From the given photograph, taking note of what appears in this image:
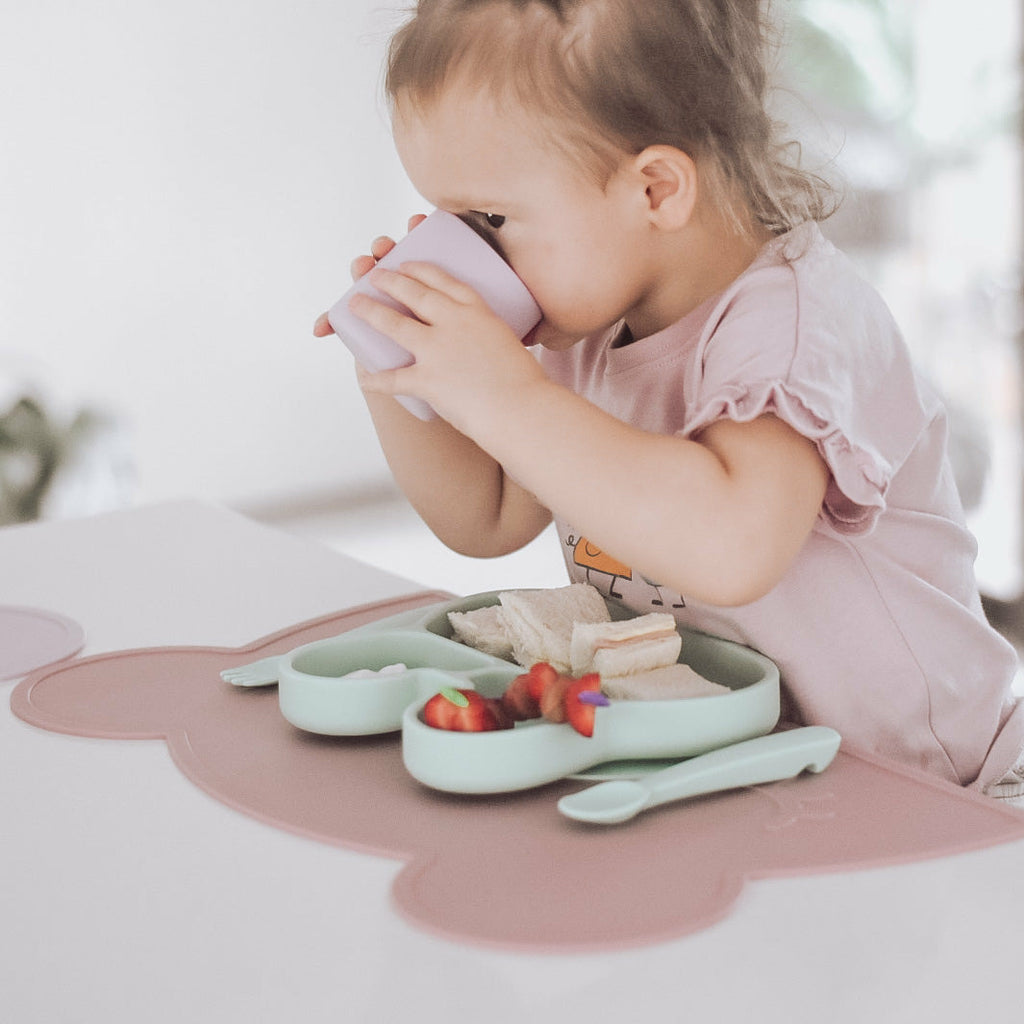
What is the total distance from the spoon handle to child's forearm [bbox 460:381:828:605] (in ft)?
0.26

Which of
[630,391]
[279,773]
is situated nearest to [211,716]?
[279,773]

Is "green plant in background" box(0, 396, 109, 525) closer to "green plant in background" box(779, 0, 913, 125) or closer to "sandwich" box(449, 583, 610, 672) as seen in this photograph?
"green plant in background" box(779, 0, 913, 125)

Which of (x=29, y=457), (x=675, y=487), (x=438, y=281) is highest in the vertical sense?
(x=438, y=281)

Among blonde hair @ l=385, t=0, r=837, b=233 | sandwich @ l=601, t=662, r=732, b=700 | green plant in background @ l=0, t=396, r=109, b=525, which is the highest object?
blonde hair @ l=385, t=0, r=837, b=233

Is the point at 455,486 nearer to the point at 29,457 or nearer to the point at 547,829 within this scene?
the point at 547,829

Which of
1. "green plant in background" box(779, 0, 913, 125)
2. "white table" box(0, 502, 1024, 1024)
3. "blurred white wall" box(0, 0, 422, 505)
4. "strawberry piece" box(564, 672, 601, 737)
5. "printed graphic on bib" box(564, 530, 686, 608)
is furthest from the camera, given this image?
"blurred white wall" box(0, 0, 422, 505)

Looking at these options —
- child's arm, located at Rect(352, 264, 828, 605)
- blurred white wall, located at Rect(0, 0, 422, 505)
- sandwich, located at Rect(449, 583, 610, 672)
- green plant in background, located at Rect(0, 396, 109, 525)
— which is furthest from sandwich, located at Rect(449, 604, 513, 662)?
blurred white wall, located at Rect(0, 0, 422, 505)

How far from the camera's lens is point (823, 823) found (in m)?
0.60

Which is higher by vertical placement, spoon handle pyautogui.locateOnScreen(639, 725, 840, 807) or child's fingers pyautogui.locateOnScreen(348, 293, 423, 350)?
child's fingers pyautogui.locateOnScreen(348, 293, 423, 350)

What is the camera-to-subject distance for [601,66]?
752 millimetres

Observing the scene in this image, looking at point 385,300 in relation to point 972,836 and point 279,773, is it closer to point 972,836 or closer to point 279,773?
point 279,773

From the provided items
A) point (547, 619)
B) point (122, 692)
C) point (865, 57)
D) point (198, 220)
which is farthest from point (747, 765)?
point (198, 220)

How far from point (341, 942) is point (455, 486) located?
1.88ft

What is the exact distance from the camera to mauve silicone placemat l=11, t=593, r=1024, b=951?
1.72 ft
